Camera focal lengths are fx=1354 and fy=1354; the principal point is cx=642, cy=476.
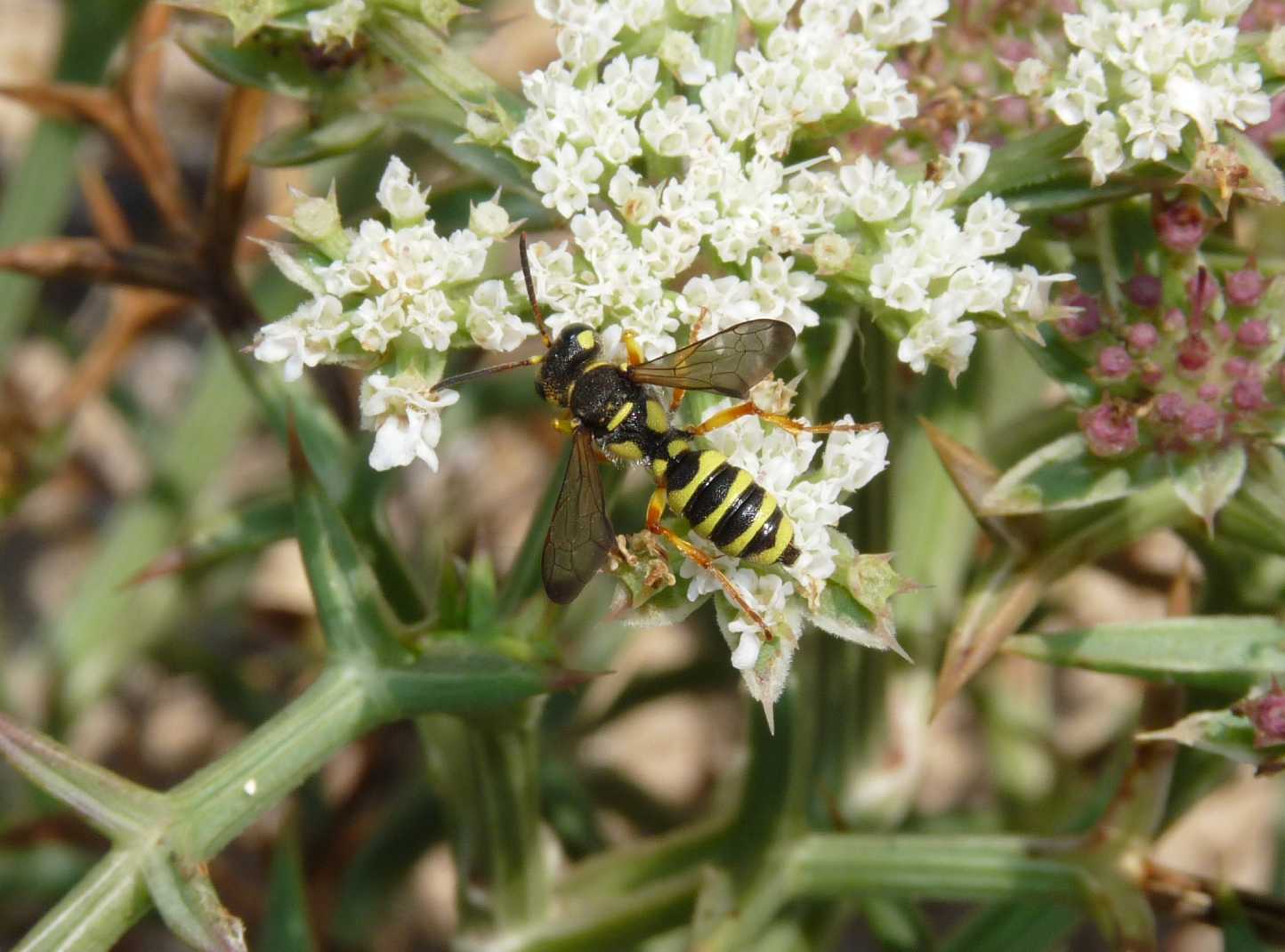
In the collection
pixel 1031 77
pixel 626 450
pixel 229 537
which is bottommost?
pixel 229 537

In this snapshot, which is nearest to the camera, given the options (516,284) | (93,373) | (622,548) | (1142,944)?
(622,548)

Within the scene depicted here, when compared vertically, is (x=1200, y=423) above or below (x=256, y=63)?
below

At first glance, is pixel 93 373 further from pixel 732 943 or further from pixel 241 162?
pixel 732 943

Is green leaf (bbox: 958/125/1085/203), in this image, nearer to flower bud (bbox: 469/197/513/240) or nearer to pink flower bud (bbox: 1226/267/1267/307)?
pink flower bud (bbox: 1226/267/1267/307)

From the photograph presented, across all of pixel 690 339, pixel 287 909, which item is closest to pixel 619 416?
pixel 690 339

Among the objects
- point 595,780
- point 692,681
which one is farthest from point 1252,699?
point 595,780

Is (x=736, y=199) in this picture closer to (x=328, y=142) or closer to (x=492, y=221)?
(x=492, y=221)

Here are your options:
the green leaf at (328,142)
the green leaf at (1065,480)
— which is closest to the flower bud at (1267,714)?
the green leaf at (1065,480)
